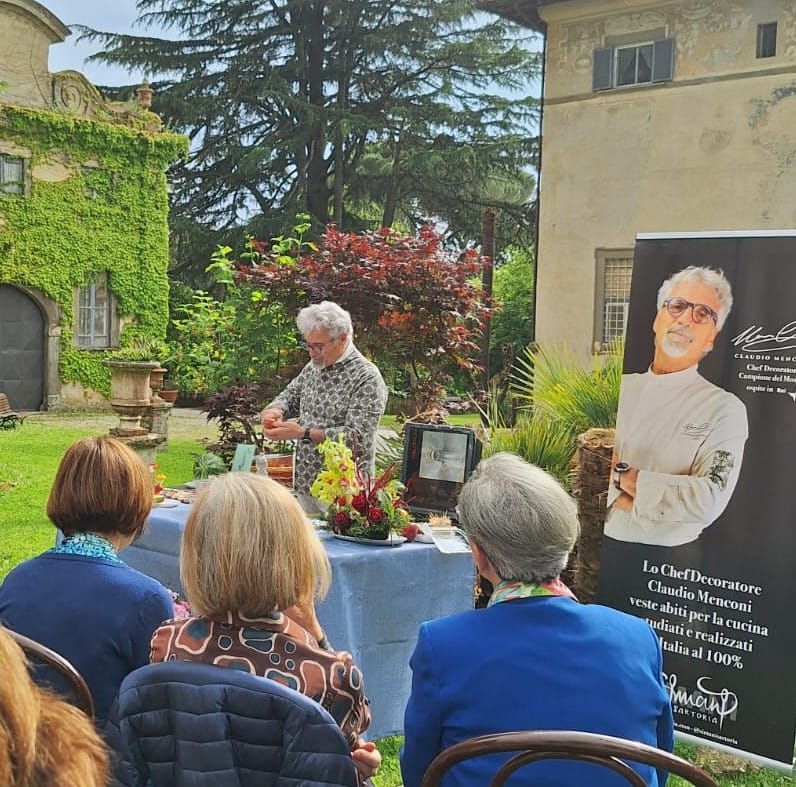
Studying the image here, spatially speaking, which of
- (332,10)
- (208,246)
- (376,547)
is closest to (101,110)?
(208,246)

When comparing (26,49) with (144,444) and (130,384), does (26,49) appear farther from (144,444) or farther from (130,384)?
(144,444)

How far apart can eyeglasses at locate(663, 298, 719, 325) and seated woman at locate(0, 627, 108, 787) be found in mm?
3435

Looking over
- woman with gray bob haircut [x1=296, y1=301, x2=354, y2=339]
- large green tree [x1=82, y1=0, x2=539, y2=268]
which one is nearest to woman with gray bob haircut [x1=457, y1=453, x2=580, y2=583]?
woman with gray bob haircut [x1=296, y1=301, x2=354, y2=339]

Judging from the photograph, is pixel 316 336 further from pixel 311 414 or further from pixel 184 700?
pixel 184 700

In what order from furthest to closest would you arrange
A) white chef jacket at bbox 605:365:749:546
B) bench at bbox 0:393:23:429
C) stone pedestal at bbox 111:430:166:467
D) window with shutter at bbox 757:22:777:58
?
bench at bbox 0:393:23:429
window with shutter at bbox 757:22:777:58
stone pedestal at bbox 111:430:166:467
white chef jacket at bbox 605:365:749:546

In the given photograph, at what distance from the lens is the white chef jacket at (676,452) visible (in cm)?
391

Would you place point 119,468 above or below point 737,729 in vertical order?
above

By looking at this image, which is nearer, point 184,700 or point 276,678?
point 184,700

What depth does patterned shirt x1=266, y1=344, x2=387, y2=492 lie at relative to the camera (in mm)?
4535

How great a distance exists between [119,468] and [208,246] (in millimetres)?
23352

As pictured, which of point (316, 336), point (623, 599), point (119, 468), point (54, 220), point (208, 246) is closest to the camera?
point (119, 468)

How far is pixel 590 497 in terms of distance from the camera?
17.3 ft

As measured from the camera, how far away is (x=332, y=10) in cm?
2600
